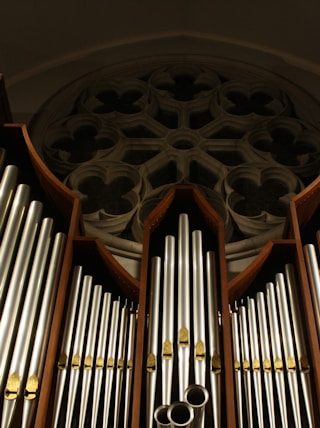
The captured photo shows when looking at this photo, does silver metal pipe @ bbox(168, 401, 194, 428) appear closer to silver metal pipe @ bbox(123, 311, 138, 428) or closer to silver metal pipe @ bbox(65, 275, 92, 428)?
silver metal pipe @ bbox(123, 311, 138, 428)

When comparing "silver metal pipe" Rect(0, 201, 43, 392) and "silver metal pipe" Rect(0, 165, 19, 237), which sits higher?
"silver metal pipe" Rect(0, 165, 19, 237)

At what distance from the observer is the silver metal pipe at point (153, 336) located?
416cm

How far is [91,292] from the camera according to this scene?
16.6 feet

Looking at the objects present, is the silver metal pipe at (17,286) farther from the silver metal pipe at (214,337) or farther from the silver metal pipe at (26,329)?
the silver metal pipe at (214,337)

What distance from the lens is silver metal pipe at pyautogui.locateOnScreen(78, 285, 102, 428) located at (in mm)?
4328

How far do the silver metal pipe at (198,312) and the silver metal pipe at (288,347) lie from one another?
1.91 feet

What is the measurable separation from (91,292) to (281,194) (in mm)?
3098

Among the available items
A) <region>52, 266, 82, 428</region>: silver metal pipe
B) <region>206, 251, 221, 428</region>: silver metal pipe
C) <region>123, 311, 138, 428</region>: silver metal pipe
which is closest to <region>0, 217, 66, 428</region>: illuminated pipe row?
<region>52, 266, 82, 428</region>: silver metal pipe

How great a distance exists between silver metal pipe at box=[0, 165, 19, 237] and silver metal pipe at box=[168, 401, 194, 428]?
6.86 feet

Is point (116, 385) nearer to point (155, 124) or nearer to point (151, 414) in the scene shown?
point (151, 414)

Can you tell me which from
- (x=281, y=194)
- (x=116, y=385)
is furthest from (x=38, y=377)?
(x=281, y=194)

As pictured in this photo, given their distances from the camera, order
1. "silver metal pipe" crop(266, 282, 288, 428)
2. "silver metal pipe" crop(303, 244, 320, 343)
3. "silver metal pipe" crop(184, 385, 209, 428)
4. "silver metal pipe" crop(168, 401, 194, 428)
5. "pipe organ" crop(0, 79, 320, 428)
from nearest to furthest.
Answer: "silver metal pipe" crop(168, 401, 194, 428), "silver metal pipe" crop(184, 385, 209, 428), "pipe organ" crop(0, 79, 320, 428), "silver metal pipe" crop(266, 282, 288, 428), "silver metal pipe" crop(303, 244, 320, 343)

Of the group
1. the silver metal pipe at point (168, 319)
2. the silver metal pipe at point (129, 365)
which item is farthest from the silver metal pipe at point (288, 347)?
the silver metal pipe at point (129, 365)

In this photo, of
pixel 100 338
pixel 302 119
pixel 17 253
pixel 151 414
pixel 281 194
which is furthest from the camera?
pixel 302 119
